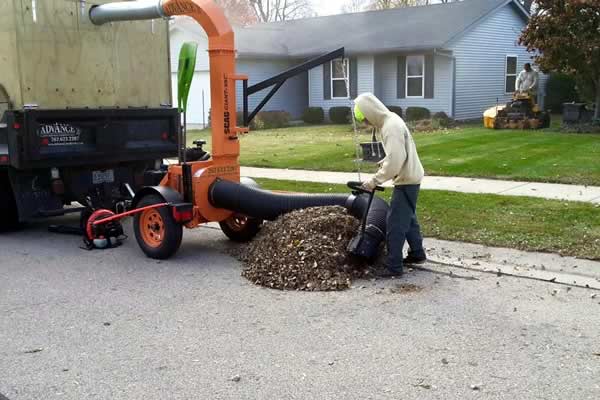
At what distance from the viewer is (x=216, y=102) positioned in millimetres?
7707

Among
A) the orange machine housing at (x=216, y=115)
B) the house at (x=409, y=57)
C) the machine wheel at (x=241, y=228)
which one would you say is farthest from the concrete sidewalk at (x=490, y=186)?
the house at (x=409, y=57)

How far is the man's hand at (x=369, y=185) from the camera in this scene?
21.5ft

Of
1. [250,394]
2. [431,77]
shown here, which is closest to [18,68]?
[250,394]

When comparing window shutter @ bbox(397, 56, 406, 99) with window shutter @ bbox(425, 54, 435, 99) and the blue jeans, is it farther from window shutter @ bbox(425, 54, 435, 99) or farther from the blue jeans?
the blue jeans

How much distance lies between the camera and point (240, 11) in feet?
188

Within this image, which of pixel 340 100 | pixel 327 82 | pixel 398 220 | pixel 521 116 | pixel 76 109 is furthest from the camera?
pixel 327 82

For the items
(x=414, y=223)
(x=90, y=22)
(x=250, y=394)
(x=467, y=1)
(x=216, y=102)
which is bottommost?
(x=250, y=394)

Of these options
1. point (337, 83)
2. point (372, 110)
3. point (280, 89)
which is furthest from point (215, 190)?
point (280, 89)

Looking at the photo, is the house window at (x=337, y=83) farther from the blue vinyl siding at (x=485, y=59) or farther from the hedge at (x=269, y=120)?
the blue vinyl siding at (x=485, y=59)

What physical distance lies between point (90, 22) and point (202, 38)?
20543 millimetres

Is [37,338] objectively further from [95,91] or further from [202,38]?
[202,38]

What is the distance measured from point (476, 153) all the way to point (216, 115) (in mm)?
8322

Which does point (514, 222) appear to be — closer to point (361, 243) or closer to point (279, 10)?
point (361, 243)

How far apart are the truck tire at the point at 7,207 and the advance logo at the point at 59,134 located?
1.04 m
